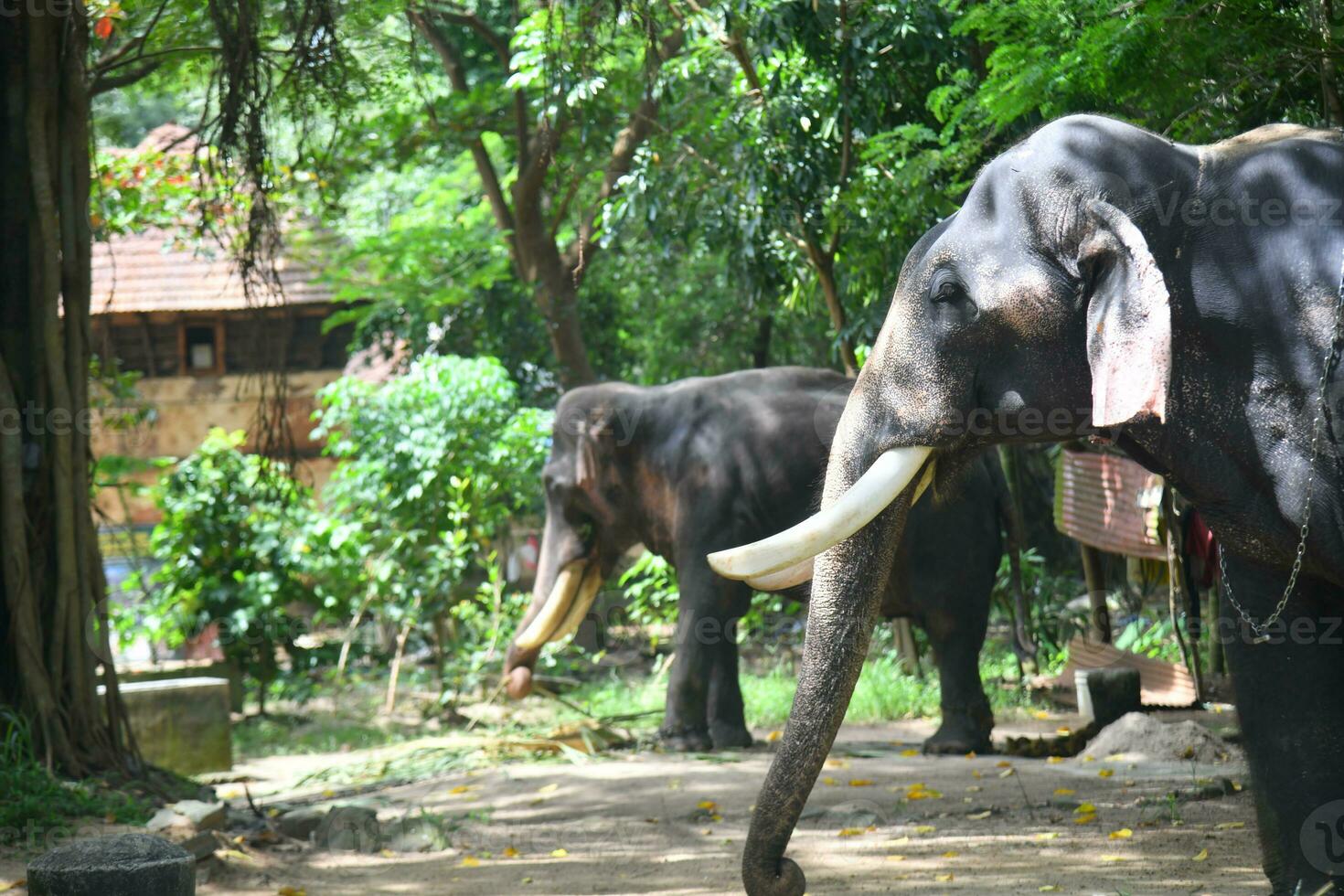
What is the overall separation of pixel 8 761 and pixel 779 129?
5532 millimetres

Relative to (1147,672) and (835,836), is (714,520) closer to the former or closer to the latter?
(835,836)

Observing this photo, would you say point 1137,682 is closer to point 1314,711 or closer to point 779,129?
point 779,129

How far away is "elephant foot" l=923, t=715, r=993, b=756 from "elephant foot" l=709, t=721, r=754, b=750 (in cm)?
122

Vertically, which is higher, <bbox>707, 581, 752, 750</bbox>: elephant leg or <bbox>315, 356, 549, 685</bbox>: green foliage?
<bbox>315, 356, 549, 685</bbox>: green foliage

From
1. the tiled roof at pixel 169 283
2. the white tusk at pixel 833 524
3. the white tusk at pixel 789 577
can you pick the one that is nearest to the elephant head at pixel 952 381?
the white tusk at pixel 833 524

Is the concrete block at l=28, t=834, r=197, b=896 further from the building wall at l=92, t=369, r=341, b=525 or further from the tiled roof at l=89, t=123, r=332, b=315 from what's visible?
the building wall at l=92, t=369, r=341, b=525

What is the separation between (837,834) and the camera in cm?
595

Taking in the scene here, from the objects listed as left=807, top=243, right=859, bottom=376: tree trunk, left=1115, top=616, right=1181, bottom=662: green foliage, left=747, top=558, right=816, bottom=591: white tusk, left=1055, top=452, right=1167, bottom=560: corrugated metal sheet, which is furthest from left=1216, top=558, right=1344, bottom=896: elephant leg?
left=1115, top=616, right=1181, bottom=662: green foliage

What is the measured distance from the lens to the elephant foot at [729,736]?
8.69 m

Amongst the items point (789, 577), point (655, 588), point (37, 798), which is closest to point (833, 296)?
point (655, 588)

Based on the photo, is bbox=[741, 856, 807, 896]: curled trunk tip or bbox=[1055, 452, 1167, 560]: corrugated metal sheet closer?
bbox=[741, 856, 807, 896]: curled trunk tip

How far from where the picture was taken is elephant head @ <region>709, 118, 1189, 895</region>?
3824mm

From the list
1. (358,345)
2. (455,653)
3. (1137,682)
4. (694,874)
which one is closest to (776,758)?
(694,874)

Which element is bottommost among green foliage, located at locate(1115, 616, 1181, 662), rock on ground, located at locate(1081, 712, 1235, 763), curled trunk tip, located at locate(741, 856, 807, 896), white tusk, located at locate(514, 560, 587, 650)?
green foliage, located at locate(1115, 616, 1181, 662)
